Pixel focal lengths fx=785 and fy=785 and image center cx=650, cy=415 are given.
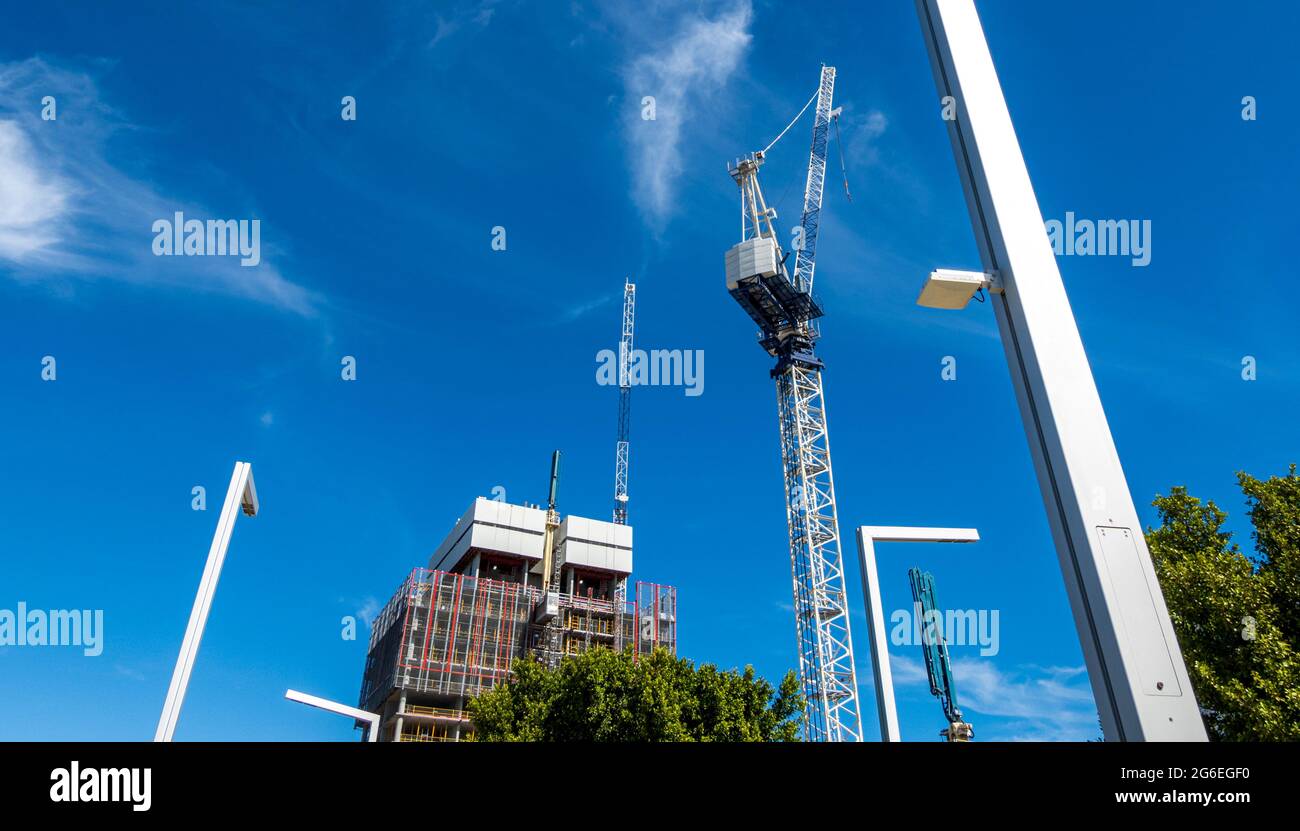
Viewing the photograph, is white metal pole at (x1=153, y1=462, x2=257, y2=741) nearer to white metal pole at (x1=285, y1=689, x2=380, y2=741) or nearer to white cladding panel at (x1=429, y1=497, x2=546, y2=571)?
white metal pole at (x1=285, y1=689, x2=380, y2=741)

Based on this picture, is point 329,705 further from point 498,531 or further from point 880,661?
point 498,531

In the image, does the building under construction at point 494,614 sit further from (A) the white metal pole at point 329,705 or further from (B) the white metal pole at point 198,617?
(B) the white metal pole at point 198,617

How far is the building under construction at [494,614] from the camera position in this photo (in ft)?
245

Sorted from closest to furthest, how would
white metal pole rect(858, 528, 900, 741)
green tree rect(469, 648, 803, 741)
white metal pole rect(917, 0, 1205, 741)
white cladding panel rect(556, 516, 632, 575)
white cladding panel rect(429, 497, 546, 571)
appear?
1. white metal pole rect(917, 0, 1205, 741)
2. white metal pole rect(858, 528, 900, 741)
3. green tree rect(469, 648, 803, 741)
4. white cladding panel rect(429, 497, 546, 571)
5. white cladding panel rect(556, 516, 632, 575)

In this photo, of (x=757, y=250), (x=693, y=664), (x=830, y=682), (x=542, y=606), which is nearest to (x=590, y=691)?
(x=693, y=664)

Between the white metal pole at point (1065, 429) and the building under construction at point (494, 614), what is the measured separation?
7213 centimetres

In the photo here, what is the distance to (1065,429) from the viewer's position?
4.77 metres

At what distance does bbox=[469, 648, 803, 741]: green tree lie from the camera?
37.0 m

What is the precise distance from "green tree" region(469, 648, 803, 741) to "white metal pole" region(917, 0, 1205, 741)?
111ft

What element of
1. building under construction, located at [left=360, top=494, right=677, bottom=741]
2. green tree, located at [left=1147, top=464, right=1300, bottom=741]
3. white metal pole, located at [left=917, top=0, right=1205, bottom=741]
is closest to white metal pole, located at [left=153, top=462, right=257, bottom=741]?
white metal pole, located at [left=917, top=0, right=1205, bottom=741]

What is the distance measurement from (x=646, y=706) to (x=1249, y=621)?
79.1 feet

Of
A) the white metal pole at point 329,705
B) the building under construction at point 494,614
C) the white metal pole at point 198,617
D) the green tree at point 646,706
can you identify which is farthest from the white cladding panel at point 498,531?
the white metal pole at point 198,617
